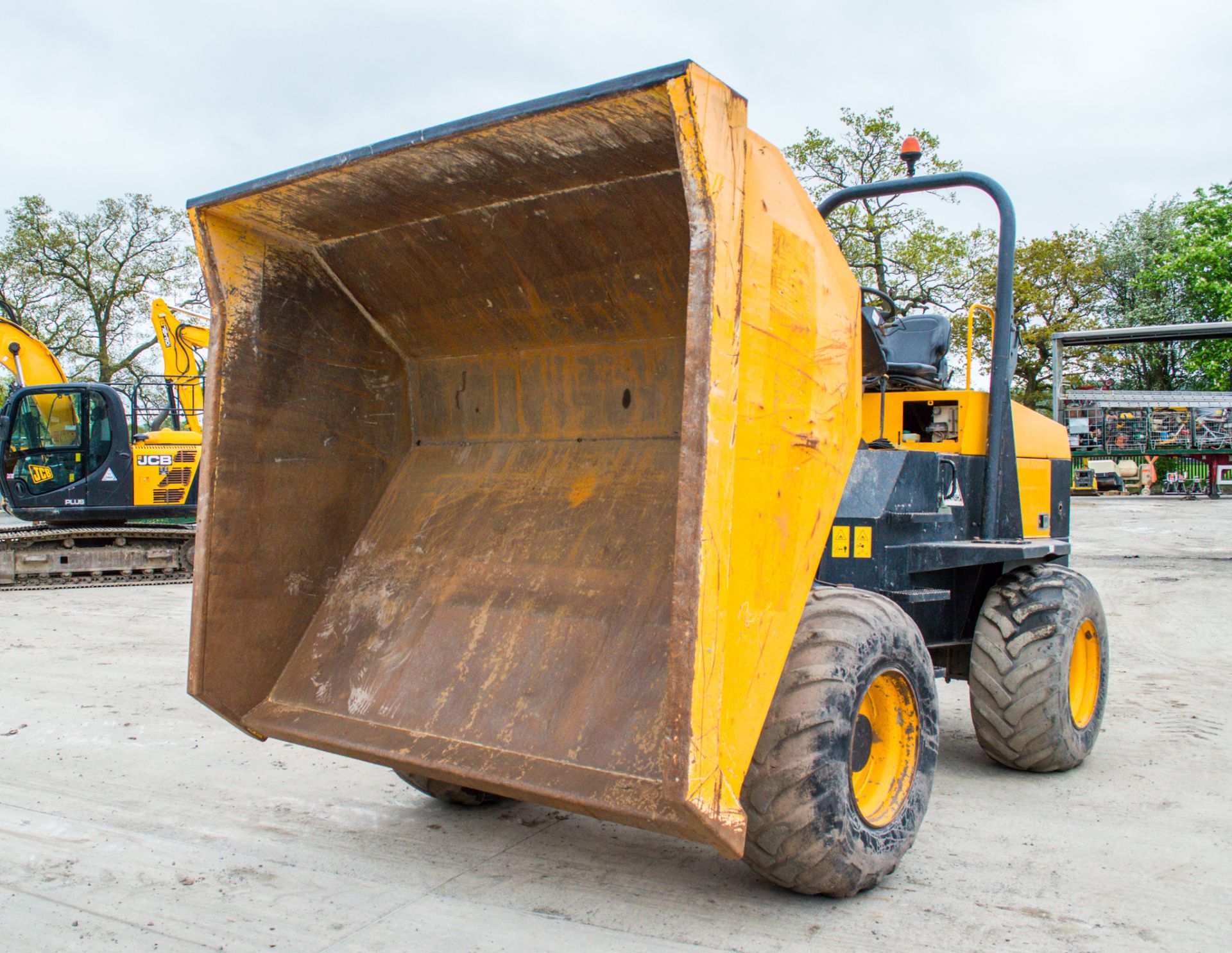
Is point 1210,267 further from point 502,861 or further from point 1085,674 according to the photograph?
point 502,861

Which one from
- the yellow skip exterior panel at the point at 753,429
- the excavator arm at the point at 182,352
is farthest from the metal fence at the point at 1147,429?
the yellow skip exterior panel at the point at 753,429

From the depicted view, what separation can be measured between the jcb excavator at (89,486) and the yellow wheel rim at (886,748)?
11.2 metres

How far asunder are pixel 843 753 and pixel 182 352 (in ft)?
43.6

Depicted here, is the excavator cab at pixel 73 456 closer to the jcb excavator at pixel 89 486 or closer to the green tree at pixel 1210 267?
the jcb excavator at pixel 89 486

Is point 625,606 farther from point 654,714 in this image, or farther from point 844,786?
point 844,786

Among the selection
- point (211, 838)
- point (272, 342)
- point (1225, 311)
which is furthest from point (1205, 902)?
point (1225, 311)

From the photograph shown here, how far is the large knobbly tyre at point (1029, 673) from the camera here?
423 centimetres

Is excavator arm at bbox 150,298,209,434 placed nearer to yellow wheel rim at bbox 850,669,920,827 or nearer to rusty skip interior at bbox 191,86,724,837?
rusty skip interior at bbox 191,86,724,837

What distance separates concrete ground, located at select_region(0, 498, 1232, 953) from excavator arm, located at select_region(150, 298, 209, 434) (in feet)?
28.8

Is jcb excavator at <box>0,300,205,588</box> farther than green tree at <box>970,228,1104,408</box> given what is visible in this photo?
No

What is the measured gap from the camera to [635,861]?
3.36 meters

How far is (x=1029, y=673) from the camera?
4.23m

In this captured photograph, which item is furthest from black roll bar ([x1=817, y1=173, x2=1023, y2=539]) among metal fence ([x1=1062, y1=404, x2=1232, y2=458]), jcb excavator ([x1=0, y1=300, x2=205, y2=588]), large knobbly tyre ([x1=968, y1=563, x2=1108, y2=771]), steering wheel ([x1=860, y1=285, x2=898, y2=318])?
metal fence ([x1=1062, y1=404, x2=1232, y2=458])

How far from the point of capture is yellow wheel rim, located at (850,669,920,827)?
3098 mm
